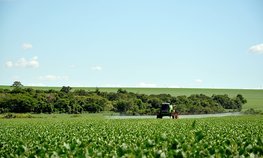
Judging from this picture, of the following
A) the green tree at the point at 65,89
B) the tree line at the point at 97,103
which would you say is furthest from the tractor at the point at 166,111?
the green tree at the point at 65,89

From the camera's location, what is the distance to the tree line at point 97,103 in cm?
7912

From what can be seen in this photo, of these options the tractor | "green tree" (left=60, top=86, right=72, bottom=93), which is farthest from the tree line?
the tractor

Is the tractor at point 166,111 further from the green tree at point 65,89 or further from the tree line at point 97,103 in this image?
the green tree at point 65,89

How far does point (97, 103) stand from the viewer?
86.9 m

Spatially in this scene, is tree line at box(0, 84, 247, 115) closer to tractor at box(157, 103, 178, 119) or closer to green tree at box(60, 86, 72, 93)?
green tree at box(60, 86, 72, 93)

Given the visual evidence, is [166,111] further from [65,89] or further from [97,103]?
[65,89]

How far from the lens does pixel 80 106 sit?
3280 inches

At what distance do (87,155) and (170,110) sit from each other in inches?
1817

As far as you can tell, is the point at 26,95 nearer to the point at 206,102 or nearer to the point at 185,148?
the point at 206,102

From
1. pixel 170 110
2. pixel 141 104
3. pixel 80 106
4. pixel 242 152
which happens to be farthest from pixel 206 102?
pixel 242 152

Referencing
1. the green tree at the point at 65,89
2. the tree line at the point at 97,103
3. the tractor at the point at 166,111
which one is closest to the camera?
the tractor at the point at 166,111

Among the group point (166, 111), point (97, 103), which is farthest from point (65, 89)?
point (166, 111)

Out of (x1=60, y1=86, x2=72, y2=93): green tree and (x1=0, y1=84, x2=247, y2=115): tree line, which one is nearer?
(x1=0, y1=84, x2=247, y2=115): tree line

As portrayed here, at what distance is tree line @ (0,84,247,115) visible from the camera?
7912 cm
